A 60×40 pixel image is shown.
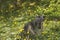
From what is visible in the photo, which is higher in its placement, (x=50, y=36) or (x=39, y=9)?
(x=39, y=9)

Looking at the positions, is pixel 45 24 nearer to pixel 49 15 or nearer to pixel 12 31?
pixel 49 15

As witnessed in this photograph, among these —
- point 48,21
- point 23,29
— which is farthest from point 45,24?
point 23,29

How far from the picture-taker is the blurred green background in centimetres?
534

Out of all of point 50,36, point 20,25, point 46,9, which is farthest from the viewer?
point 46,9

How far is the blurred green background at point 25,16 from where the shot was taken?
17.5 feet

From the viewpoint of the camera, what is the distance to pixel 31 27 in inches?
215

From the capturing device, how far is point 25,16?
5914 mm

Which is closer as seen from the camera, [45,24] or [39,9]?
[45,24]

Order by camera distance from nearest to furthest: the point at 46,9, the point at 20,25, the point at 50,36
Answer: the point at 50,36 → the point at 20,25 → the point at 46,9

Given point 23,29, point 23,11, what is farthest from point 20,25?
point 23,11

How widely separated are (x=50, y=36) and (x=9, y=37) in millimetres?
1146

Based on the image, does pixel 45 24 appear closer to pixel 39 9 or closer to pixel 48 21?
pixel 48 21

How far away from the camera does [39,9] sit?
6.02 m

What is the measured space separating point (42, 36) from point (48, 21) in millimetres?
577
